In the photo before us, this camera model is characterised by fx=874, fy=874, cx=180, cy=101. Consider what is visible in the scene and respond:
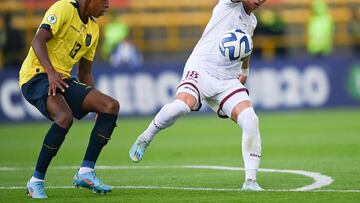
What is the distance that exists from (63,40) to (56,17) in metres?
0.33

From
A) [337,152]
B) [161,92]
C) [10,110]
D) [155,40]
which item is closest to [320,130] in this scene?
[337,152]

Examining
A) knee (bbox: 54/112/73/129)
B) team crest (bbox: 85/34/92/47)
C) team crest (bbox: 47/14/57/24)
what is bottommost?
knee (bbox: 54/112/73/129)

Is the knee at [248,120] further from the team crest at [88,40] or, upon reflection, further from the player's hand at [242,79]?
the team crest at [88,40]

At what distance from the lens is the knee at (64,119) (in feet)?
28.5

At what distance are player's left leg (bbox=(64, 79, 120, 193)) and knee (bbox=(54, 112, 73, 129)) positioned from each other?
252 millimetres

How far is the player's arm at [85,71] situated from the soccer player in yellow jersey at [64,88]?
0.23 m

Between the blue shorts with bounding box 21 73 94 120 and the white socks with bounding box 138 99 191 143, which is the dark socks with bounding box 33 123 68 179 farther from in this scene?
the white socks with bounding box 138 99 191 143

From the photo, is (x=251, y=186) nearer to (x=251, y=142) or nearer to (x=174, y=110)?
(x=251, y=142)

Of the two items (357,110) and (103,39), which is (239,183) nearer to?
(357,110)

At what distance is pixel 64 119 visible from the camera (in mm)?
8680

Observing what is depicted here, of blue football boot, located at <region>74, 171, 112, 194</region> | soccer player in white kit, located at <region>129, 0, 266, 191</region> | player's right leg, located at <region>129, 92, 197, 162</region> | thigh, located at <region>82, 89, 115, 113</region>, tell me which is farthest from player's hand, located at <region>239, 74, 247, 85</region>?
blue football boot, located at <region>74, 171, 112, 194</region>

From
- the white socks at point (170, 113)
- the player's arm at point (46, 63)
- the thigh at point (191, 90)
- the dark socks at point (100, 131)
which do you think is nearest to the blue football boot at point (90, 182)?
the dark socks at point (100, 131)

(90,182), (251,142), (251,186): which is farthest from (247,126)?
(90,182)

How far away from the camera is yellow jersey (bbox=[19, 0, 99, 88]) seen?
29.2 ft
